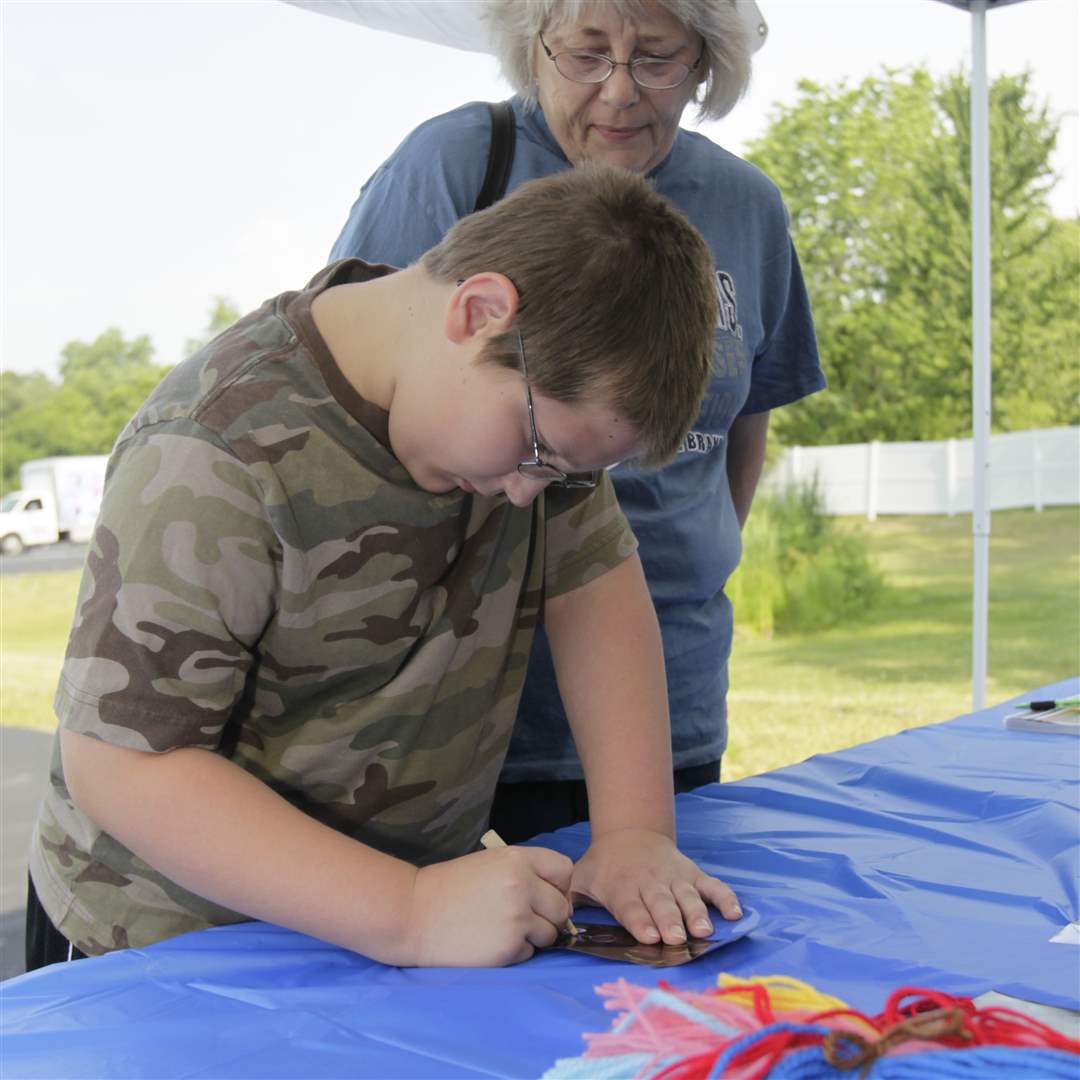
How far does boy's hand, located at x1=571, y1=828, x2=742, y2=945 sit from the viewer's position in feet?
2.92

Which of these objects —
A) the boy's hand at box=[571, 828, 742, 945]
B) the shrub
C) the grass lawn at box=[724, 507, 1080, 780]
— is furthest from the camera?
the grass lawn at box=[724, 507, 1080, 780]

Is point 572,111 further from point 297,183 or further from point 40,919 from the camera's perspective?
point 297,183

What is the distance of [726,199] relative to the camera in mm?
1490

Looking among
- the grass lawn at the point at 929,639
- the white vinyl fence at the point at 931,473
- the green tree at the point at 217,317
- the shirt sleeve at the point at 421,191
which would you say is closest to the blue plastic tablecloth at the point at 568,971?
the shirt sleeve at the point at 421,191

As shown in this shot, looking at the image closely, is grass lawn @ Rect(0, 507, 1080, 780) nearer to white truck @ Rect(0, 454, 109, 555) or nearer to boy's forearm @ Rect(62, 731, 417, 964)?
white truck @ Rect(0, 454, 109, 555)

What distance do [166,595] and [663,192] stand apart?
0.86 meters

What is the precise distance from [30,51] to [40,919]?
3.10 meters

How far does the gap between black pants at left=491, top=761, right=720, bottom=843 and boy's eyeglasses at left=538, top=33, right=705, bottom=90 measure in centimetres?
75

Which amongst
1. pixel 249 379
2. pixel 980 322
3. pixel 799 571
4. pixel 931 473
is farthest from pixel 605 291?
pixel 931 473

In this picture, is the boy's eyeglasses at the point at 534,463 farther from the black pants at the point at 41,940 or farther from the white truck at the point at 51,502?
the white truck at the point at 51,502

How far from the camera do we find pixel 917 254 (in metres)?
8.00

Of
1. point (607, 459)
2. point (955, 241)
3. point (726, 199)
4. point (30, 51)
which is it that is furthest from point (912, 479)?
point (607, 459)

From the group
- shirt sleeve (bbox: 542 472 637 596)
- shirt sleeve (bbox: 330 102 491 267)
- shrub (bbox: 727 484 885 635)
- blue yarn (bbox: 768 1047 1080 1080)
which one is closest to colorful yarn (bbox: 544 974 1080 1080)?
blue yarn (bbox: 768 1047 1080 1080)

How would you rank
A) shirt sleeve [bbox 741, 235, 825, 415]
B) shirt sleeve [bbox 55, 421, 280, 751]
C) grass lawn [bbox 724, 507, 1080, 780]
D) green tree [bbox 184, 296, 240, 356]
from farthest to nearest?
grass lawn [bbox 724, 507, 1080, 780] < green tree [bbox 184, 296, 240, 356] < shirt sleeve [bbox 741, 235, 825, 415] < shirt sleeve [bbox 55, 421, 280, 751]
